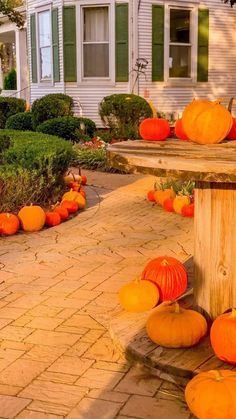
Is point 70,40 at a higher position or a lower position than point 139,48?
higher

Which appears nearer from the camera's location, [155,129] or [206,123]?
[206,123]

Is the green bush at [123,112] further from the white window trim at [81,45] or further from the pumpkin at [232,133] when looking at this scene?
the pumpkin at [232,133]

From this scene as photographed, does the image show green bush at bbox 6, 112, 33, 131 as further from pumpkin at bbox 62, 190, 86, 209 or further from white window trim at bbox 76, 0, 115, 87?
pumpkin at bbox 62, 190, 86, 209

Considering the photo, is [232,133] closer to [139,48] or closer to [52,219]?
[52,219]

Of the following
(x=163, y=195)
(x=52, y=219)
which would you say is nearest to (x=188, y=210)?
(x=163, y=195)

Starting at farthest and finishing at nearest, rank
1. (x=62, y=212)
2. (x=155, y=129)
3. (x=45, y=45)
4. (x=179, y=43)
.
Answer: (x=45, y=45) → (x=179, y=43) → (x=62, y=212) → (x=155, y=129)

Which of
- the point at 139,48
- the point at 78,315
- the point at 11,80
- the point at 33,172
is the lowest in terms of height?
the point at 78,315

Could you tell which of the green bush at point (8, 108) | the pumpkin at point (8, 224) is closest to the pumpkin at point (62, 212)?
the pumpkin at point (8, 224)

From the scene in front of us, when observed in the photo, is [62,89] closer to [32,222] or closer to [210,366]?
[32,222]

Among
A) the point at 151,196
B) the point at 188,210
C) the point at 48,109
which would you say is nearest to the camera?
the point at 188,210

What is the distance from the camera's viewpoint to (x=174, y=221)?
22.7 feet

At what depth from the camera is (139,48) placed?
50.1 ft

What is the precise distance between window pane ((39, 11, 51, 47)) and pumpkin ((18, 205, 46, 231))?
11.3m

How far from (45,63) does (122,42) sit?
2.96m
